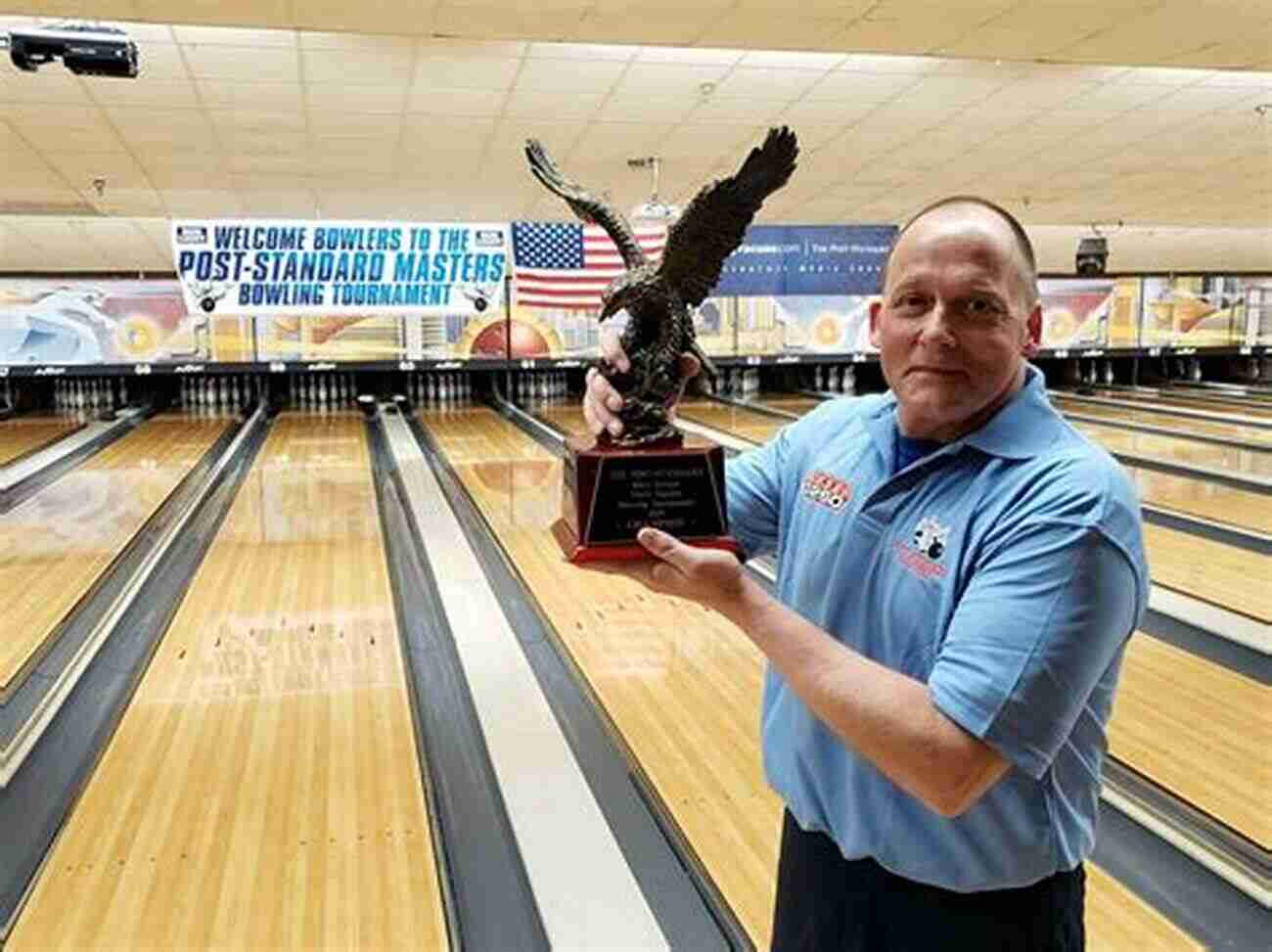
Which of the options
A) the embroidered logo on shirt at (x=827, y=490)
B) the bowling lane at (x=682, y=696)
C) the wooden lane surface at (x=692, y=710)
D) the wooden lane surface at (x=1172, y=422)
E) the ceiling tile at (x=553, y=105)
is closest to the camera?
the embroidered logo on shirt at (x=827, y=490)

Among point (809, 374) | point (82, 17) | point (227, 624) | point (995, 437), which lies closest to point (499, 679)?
point (227, 624)

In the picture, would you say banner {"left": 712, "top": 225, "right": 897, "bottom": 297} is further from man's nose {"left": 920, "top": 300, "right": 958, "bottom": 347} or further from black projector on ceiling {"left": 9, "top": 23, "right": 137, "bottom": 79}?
man's nose {"left": 920, "top": 300, "right": 958, "bottom": 347}

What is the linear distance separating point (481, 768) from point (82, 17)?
3.89m

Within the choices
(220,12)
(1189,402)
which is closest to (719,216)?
(220,12)

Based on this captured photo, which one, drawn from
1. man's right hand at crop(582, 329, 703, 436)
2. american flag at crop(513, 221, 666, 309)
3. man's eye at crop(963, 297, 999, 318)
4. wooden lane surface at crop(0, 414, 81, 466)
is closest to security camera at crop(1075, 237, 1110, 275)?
american flag at crop(513, 221, 666, 309)

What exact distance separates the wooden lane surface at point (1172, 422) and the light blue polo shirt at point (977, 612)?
303 inches

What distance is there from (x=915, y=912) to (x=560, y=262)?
28.2ft

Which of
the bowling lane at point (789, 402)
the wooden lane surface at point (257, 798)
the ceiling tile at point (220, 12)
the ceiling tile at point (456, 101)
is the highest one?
the ceiling tile at point (456, 101)

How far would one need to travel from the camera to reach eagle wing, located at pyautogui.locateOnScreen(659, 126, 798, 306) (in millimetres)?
1659

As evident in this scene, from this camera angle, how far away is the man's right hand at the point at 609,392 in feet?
5.40

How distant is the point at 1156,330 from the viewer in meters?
12.4

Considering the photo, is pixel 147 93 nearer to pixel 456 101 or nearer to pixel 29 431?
pixel 456 101

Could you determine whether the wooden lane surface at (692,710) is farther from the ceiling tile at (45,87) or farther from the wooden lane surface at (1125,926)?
the ceiling tile at (45,87)

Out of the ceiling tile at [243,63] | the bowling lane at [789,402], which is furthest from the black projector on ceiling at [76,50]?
the bowling lane at [789,402]
